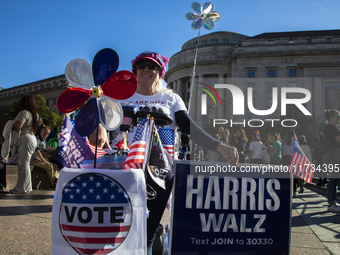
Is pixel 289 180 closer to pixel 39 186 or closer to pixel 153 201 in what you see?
pixel 153 201

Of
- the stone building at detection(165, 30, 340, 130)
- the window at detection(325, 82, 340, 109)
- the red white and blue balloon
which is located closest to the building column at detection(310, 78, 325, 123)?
the stone building at detection(165, 30, 340, 130)

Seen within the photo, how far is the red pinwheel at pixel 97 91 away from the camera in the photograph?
1814mm

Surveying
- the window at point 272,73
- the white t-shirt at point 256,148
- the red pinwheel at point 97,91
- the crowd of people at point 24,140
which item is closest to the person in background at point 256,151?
the white t-shirt at point 256,148

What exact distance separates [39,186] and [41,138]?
3.92 ft

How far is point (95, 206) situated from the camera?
4.79 feet

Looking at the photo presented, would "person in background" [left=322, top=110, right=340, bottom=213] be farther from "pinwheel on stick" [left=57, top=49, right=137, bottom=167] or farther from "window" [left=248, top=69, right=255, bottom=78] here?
"window" [left=248, top=69, right=255, bottom=78]

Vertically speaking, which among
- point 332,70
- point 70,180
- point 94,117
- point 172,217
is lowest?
point 172,217

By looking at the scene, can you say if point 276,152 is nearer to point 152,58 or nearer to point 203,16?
point 203,16

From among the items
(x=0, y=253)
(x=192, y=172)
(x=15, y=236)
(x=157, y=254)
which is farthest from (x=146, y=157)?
(x=15, y=236)

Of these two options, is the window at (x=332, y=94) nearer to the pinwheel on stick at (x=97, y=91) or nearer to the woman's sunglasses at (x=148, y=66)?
the woman's sunglasses at (x=148, y=66)

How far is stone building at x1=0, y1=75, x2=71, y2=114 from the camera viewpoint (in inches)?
2356

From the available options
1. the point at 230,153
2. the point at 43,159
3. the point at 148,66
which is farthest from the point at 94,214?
the point at 43,159

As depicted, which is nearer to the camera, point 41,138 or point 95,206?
point 95,206

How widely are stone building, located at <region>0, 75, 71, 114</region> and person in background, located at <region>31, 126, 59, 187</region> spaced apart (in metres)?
48.9
